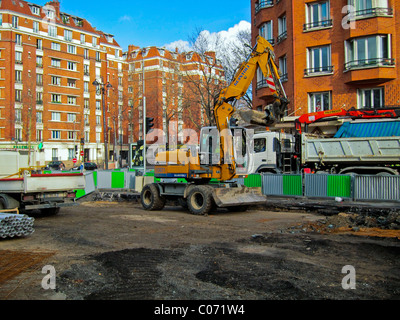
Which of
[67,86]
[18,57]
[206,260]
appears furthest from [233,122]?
[67,86]

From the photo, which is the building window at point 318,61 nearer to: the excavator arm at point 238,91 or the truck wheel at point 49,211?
the excavator arm at point 238,91

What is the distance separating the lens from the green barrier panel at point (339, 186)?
14539 millimetres

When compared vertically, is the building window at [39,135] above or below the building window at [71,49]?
below

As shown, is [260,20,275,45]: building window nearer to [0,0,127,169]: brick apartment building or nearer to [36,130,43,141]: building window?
[0,0,127,169]: brick apartment building

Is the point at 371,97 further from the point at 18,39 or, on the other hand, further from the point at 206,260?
the point at 18,39

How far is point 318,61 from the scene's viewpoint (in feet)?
86.2

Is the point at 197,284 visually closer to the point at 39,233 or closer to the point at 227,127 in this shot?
the point at 39,233

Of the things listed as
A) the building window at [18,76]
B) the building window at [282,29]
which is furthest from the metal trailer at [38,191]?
the building window at [18,76]

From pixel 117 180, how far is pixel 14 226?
13.5 meters

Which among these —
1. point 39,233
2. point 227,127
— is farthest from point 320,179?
point 39,233

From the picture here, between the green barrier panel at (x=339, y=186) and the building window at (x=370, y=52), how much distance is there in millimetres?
12166

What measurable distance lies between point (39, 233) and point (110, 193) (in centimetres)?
1129

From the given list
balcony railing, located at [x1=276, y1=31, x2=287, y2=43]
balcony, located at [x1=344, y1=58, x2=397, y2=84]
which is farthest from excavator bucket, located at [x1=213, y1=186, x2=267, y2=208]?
balcony railing, located at [x1=276, y1=31, x2=287, y2=43]

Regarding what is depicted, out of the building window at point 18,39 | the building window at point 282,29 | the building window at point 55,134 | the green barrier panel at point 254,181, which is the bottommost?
the green barrier panel at point 254,181
